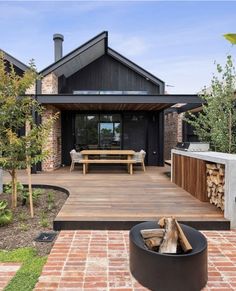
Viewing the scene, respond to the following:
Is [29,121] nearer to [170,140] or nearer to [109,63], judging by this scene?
[109,63]

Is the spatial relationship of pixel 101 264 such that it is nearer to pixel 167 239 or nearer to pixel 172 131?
pixel 167 239

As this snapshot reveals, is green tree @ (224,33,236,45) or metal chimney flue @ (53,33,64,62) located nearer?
green tree @ (224,33,236,45)

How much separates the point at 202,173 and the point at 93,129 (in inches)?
280

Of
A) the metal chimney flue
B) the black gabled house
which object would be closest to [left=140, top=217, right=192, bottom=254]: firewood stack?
the black gabled house

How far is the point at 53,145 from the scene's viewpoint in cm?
997

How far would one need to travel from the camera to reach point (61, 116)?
11.5m

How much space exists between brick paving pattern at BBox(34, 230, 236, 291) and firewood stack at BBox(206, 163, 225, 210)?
0.83m

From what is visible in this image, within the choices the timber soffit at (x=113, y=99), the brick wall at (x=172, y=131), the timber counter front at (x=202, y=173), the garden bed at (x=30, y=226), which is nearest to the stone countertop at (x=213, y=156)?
the timber counter front at (x=202, y=173)

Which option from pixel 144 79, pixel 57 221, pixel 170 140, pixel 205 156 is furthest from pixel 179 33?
pixel 57 221

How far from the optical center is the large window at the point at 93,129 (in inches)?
461

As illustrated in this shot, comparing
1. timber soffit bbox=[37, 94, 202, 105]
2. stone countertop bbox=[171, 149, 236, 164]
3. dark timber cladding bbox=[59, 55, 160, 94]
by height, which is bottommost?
stone countertop bbox=[171, 149, 236, 164]

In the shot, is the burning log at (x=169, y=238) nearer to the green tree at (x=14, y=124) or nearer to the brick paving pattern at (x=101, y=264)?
the brick paving pattern at (x=101, y=264)

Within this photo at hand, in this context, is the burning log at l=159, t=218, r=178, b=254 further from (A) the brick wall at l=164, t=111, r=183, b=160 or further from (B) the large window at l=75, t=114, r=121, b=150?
(A) the brick wall at l=164, t=111, r=183, b=160

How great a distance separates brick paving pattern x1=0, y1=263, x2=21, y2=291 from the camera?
2.56m
